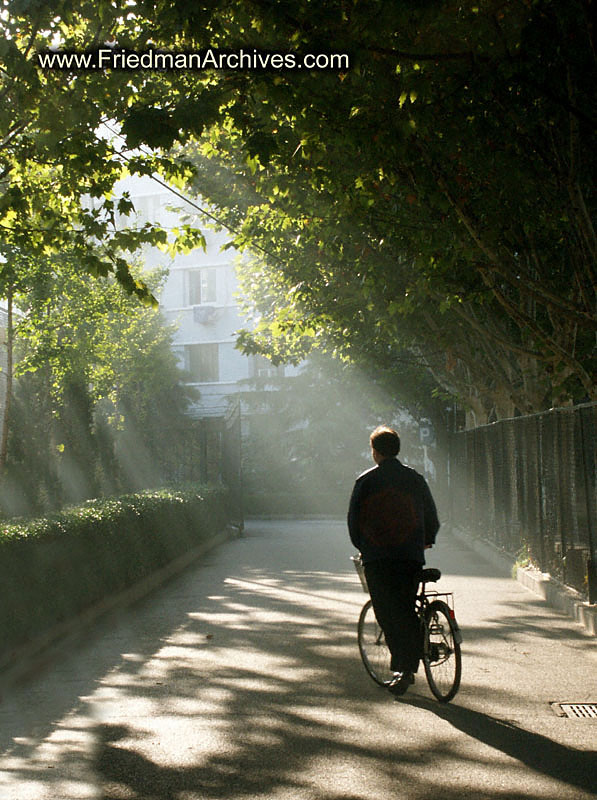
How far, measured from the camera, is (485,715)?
7.38 meters

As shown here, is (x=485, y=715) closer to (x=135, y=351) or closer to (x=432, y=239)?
(x=432, y=239)

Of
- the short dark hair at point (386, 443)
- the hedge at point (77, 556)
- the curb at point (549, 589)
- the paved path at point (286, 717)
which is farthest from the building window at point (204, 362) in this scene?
the short dark hair at point (386, 443)

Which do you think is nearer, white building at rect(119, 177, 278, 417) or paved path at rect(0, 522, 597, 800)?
paved path at rect(0, 522, 597, 800)

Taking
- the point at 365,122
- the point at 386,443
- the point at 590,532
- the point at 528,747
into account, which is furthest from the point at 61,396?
the point at 528,747

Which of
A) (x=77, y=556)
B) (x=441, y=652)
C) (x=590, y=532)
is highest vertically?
(x=590, y=532)

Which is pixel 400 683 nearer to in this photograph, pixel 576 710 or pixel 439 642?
pixel 439 642

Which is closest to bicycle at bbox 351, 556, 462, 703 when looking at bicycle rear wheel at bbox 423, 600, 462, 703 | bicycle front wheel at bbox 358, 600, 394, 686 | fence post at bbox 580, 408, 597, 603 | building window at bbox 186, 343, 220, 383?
bicycle rear wheel at bbox 423, 600, 462, 703

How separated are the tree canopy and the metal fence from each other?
0.96 metres

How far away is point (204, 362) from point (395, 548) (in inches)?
2024

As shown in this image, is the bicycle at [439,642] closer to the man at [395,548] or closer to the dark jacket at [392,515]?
the man at [395,548]

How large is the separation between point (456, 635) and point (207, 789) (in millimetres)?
2433

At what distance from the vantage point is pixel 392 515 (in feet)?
25.6

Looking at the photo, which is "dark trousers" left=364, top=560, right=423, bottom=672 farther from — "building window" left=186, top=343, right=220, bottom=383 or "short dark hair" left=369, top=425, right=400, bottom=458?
"building window" left=186, top=343, right=220, bottom=383

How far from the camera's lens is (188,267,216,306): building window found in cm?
5928
